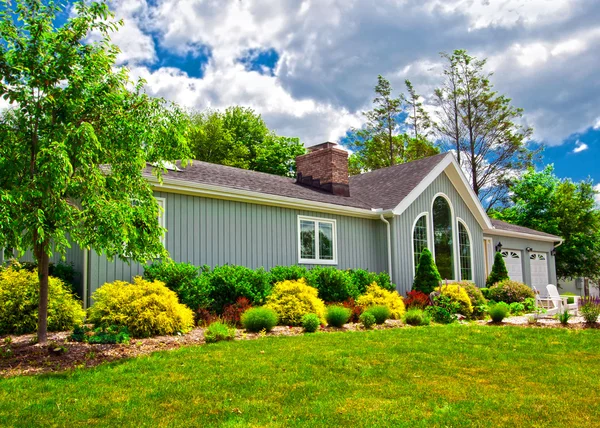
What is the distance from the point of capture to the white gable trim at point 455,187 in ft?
53.0

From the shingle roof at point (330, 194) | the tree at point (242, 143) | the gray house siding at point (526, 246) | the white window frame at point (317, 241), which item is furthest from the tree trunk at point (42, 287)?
the tree at point (242, 143)

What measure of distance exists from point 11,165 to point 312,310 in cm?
622

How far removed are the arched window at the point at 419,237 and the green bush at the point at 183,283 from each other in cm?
846

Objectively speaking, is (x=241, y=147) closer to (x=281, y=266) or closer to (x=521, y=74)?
(x=521, y=74)

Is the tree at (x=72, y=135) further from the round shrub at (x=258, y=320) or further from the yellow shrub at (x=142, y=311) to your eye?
the round shrub at (x=258, y=320)

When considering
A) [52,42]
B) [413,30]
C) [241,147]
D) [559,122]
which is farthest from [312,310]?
[241,147]

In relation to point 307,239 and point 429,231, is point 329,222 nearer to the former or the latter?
point 307,239

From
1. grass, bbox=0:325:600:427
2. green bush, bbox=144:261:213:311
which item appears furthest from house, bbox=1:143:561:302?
grass, bbox=0:325:600:427

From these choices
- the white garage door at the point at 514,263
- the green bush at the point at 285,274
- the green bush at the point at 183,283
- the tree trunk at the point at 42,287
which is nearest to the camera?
the tree trunk at the point at 42,287

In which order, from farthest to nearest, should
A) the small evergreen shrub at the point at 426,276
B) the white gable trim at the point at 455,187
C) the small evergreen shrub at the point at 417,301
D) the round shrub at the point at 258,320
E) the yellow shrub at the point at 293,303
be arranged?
the white gable trim at the point at 455,187, the small evergreen shrub at the point at 426,276, the small evergreen shrub at the point at 417,301, the yellow shrub at the point at 293,303, the round shrub at the point at 258,320

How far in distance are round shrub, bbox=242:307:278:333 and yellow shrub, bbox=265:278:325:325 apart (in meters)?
1.03

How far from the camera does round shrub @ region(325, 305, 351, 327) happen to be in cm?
999

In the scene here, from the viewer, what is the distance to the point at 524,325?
35.3 ft

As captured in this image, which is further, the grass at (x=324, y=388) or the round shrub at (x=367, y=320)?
the round shrub at (x=367, y=320)
